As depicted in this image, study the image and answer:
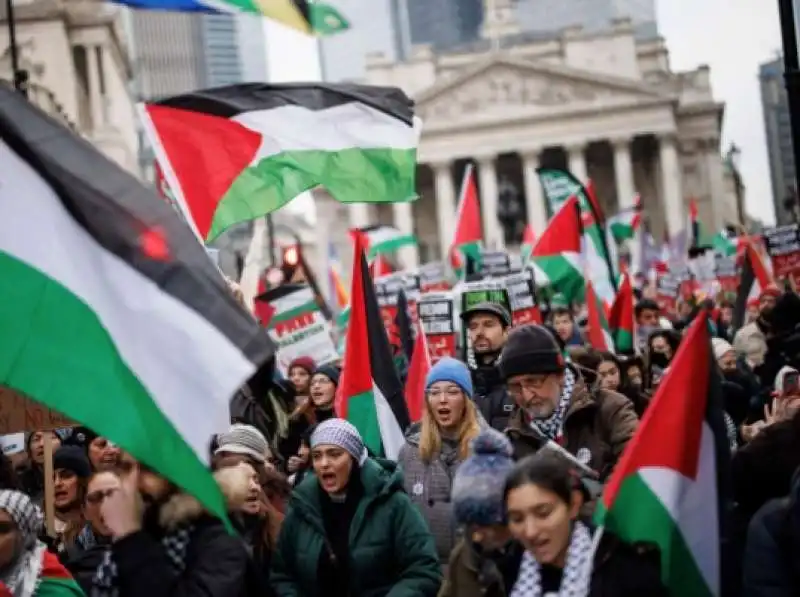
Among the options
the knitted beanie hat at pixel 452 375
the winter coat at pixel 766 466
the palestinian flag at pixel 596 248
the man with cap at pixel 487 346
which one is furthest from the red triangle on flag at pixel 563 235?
the winter coat at pixel 766 466

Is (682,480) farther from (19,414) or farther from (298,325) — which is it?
(298,325)

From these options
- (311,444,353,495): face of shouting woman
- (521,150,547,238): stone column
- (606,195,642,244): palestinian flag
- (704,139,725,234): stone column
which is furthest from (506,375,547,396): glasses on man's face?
(704,139,725,234): stone column

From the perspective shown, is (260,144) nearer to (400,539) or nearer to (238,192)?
(238,192)

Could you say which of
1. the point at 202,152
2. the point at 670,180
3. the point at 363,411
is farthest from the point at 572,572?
the point at 670,180

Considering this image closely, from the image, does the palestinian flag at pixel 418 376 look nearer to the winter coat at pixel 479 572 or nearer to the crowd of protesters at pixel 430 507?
the crowd of protesters at pixel 430 507

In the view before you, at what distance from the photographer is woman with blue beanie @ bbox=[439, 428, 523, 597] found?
4.73 meters

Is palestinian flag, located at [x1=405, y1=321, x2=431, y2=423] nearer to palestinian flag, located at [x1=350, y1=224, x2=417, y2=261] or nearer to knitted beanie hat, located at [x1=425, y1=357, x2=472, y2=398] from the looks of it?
knitted beanie hat, located at [x1=425, y1=357, x2=472, y2=398]

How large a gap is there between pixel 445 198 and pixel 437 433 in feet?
242

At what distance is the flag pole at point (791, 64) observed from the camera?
8672 mm

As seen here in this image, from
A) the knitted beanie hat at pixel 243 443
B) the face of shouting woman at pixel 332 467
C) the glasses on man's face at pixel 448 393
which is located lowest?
the face of shouting woman at pixel 332 467

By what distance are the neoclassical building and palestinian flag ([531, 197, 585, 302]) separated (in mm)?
60172

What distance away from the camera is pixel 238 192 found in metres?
7.96

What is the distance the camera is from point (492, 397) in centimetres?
769

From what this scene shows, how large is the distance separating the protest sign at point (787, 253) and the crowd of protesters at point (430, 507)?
6149 mm
